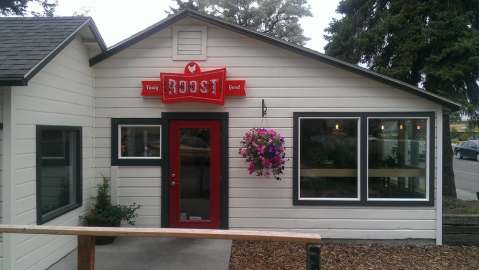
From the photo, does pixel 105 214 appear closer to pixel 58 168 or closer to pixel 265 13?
pixel 58 168

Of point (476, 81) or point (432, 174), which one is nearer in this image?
point (432, 174)

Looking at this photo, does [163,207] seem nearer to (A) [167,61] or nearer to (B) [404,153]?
(A) [167,61]

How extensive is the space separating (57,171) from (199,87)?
8.86 feet

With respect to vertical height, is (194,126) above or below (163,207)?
above

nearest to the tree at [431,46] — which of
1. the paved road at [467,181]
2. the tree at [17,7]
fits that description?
the paved road at [467,181]

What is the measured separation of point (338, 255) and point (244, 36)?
13.4ft

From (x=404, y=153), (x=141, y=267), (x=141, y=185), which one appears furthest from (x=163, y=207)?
(x=404, y=153)

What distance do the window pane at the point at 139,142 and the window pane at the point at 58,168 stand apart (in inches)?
36.2

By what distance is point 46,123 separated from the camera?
573 cm

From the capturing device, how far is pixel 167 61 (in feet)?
24.3

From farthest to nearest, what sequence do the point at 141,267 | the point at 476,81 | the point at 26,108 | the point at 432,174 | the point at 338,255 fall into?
the point at 476,81 → the point at 432,174 → the point at 338,255 → the point at 141,267 → the point at 26,108

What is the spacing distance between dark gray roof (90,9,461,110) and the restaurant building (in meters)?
0.02

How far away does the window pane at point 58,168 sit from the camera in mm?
5758

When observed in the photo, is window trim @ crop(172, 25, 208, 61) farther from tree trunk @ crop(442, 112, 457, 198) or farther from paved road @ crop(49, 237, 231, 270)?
tree trunk @ crop(442, 112, 457, 198)
